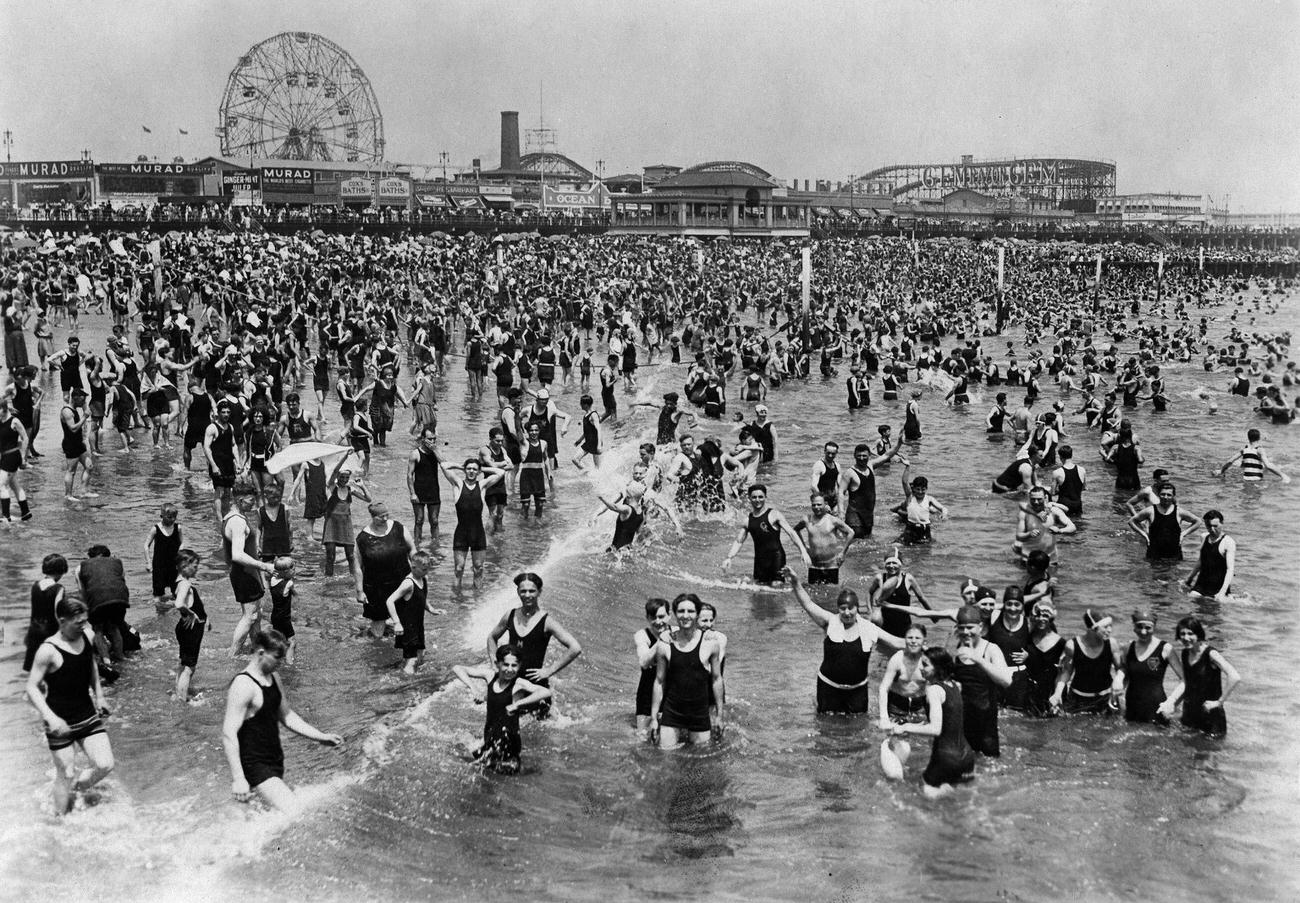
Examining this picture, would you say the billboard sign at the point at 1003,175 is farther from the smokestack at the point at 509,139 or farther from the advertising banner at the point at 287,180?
the advertising banner at the point at 287,180

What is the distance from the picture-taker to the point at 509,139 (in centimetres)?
Result: 14938

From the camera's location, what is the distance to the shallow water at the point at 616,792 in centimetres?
638

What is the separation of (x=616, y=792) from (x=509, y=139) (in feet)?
488

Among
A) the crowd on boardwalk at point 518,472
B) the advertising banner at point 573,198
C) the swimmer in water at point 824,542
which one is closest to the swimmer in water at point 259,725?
the crowd on boardwalk at point 518,472

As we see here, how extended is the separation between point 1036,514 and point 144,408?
13.8m

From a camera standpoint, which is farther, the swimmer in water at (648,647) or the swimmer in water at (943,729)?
the swimmer in water at (648,647)

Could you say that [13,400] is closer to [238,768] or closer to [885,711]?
[238,768]

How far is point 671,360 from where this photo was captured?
34969mm

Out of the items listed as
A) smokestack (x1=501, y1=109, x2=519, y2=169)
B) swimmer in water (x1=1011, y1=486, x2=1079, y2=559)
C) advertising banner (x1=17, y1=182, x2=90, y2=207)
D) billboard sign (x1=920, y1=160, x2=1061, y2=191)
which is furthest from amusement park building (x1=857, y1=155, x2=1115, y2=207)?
swimmer in water (x1=1011, y1=486, x2=1079, y2=559)

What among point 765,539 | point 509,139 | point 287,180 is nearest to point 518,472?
point 765,539

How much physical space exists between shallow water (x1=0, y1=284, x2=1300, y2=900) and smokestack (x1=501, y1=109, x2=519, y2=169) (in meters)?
142

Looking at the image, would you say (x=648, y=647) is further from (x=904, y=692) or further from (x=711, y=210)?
(x=711, y=210)

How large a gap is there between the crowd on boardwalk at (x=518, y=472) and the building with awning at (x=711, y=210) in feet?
114

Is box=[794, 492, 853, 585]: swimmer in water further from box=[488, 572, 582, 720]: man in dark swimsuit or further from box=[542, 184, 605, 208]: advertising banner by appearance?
box=[542, 184, 605, 208]: advertising banner
